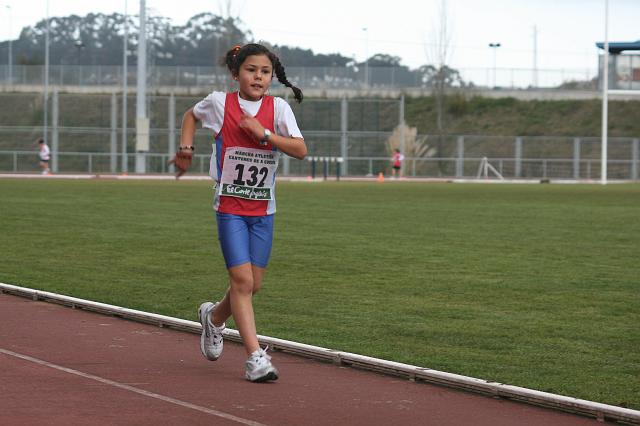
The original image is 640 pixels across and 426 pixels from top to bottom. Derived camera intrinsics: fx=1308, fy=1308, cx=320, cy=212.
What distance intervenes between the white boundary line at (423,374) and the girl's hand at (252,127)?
1.63 meters

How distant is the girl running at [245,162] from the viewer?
7.93 meters

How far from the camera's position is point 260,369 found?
761 centimetres

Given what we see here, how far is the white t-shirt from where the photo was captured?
7996 millimetres

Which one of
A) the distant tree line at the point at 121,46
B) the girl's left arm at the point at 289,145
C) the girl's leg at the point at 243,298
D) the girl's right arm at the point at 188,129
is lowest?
the girl's leg at the point at 243,298

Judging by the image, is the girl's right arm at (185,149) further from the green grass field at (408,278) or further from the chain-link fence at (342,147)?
the chain-link fence at (342,147)

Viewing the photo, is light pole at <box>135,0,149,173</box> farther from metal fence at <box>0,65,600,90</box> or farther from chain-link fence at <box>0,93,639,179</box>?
metal fence at <box>0,65,600,90</box>

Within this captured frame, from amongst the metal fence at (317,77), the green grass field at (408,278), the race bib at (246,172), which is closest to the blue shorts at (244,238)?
the race bib at (246,172)

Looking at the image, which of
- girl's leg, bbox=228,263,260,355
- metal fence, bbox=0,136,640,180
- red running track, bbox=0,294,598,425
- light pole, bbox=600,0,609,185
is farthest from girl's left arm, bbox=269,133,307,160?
metal fence, bbox=0,136,640,180

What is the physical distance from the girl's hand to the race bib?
0.85ft

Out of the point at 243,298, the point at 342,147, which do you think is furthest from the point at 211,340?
the point at 342,147

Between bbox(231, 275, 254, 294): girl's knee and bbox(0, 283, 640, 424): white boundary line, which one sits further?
bbox(231, 275, 254, 294): girl's knee

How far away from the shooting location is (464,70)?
8912 cm

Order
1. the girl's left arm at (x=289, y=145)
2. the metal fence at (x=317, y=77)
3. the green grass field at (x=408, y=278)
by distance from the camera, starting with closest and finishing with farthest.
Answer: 1. the girl's left arm at (x=289, y=145)
2. the green grass field at (x=408, y=278)
3. the metal fence at (x=317, y=77)

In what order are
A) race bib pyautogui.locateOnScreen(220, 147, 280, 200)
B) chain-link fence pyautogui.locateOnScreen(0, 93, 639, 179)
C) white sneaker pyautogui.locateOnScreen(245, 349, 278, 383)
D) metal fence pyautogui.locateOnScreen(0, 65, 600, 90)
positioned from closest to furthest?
white sneaker pyautogui.locateOnScreen(245, 349, 278, 383), race bib pyautogui.locateOnScreen(220, 147, 280, 200), chain-link fence pyautogui.locateOnScreen(0, 93, 639, 179), metal fence pyautogui.locateOnScreen(0, 65, 600, 90)
